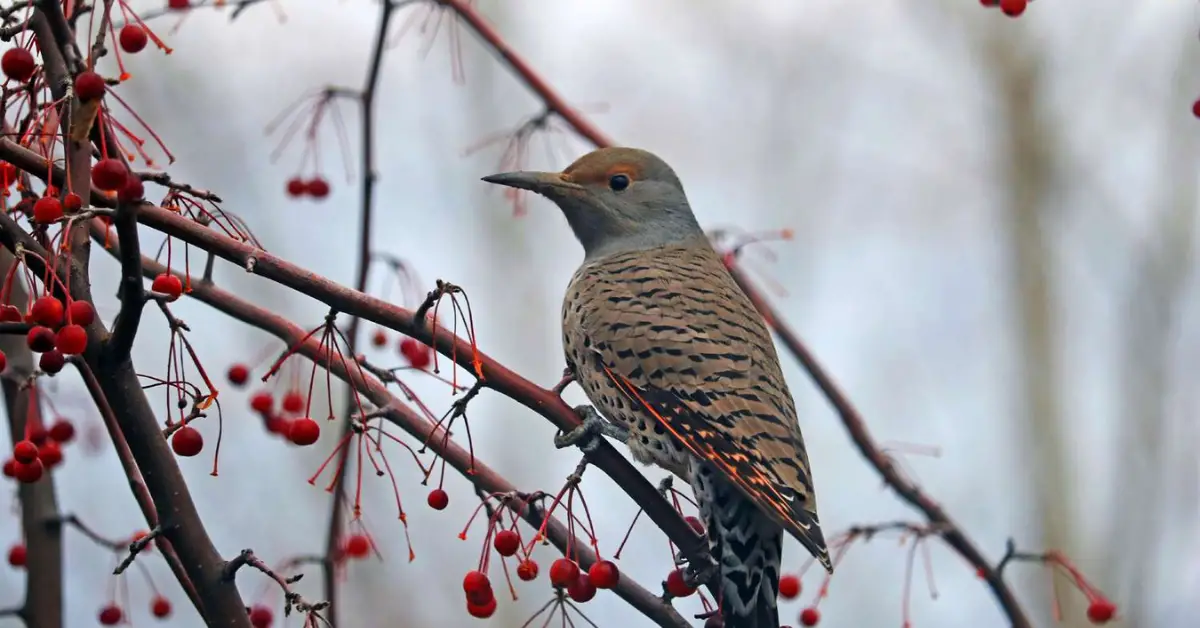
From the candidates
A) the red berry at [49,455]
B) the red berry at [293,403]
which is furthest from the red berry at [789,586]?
the red berry at [49,455]

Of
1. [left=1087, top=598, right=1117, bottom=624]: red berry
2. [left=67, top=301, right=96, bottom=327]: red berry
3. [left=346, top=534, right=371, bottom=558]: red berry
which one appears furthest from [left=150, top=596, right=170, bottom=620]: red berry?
[left=1087, top=598, right=1117, bottom=624]: red berry

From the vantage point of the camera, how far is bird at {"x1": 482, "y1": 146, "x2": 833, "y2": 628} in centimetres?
290

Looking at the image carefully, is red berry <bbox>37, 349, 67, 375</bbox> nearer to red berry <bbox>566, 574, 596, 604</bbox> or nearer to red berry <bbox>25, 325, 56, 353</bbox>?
red berry <bbox>25, 325, 56, 353</bbox>

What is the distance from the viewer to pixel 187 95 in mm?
9703

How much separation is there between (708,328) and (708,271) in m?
0.61

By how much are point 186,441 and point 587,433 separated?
92cm

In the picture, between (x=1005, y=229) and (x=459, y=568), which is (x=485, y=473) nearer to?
(x=459, y=568)

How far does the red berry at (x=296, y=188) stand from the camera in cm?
401

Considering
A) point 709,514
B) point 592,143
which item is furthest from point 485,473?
point 592,143

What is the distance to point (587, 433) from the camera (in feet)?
9.18

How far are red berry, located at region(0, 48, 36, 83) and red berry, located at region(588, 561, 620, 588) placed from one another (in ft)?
4.55

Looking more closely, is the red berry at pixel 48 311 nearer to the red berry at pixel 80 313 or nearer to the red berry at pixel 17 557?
the red berry at pixel 80 313

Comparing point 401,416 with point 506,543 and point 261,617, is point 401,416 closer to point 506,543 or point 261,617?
point 506,543

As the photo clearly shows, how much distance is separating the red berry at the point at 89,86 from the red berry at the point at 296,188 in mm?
2280
